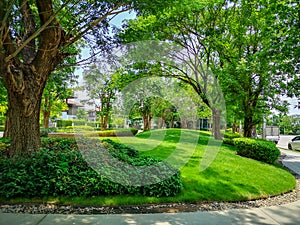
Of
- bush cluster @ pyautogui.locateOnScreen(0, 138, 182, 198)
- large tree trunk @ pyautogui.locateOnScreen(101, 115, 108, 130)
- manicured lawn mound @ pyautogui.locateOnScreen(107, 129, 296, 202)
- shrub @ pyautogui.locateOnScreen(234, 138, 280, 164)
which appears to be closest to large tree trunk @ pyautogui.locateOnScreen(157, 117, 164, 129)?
large tree trunk @ pyautogui.locateOnScreen(101, 115, 108, 130)

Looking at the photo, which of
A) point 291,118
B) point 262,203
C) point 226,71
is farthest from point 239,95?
point 291,118

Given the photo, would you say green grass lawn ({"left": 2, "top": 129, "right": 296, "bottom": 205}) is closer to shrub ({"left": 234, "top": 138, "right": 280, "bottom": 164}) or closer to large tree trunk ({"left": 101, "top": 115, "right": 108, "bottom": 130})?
shrub ({"left": 234, "top": 138, "right": 280, "bottom": 164})

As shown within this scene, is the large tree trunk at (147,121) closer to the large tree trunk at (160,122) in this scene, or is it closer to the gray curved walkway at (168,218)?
the large tree trunk at (160,122)

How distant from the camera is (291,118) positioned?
3709 cm

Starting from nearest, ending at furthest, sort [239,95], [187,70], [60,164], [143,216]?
[143,216] < [60,164] < [239,95] < [187,70]

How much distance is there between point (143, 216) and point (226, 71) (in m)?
7.98

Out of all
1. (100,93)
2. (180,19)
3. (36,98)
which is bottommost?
(36,98)

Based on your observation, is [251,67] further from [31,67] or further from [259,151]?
[31,67]

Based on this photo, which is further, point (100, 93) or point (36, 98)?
point (100, 93)

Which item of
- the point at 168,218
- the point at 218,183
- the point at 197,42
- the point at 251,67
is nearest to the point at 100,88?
the point at 251,67

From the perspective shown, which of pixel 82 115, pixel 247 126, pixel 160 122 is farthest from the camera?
Result: pixel 160 122

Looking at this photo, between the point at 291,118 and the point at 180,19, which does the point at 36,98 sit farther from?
the point at 291,118

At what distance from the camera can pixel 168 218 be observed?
3482mm

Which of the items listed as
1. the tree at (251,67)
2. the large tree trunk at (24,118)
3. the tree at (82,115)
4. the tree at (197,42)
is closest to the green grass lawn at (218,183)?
the large tree trunk at (24,118)
